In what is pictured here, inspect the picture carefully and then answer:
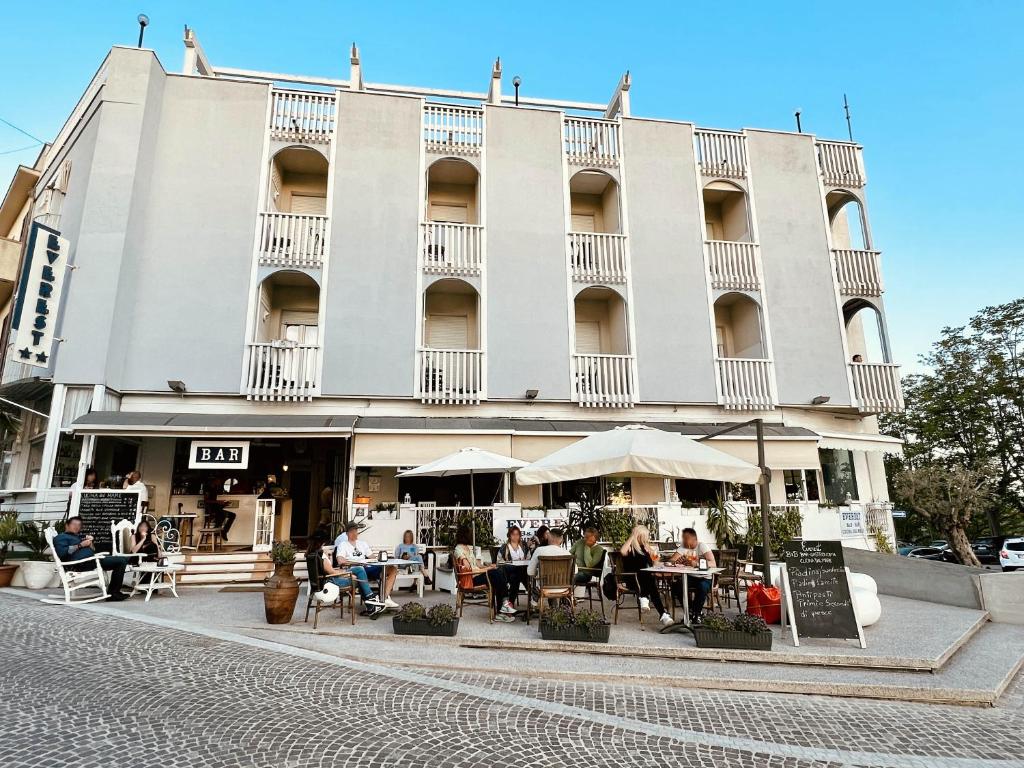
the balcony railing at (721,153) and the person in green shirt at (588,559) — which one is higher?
the balcony railing at (721,153)

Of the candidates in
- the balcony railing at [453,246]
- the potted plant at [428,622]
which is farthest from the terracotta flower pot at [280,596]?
the balcony railing at [453,246]

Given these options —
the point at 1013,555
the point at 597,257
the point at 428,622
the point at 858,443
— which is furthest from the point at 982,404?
the point at 428,622

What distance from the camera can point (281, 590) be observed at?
754 cm

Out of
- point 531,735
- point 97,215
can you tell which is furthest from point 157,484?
A: point 531,735

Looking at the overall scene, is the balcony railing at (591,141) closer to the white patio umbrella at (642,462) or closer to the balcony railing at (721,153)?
the balcony railing at (721,153)

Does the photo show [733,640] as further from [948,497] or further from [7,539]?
[948,497]

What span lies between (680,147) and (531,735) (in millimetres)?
15873

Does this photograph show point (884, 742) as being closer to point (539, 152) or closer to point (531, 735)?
point (531, 735)

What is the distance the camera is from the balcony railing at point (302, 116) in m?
14.3

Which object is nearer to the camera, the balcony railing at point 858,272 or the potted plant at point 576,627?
the potted plant at point 576,627

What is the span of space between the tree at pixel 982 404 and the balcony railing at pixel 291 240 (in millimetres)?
26198

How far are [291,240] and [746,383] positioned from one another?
12.3 metres

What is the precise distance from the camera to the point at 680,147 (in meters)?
15.9

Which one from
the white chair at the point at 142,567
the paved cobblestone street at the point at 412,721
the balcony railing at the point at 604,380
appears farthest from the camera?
the balcony railing at the point at 604,380
